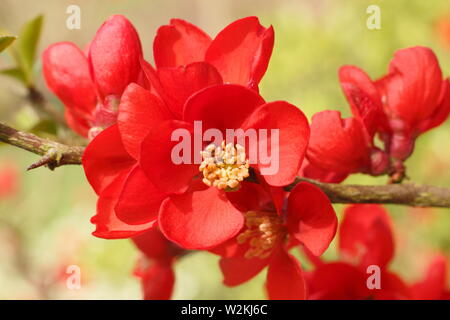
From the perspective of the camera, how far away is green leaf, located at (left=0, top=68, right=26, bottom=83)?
0.94 metres

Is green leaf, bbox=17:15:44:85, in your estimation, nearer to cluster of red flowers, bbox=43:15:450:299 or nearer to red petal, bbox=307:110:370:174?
cluster of red flowers, bbox=43:15:450:299

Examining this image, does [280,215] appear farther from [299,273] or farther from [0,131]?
[0,131]

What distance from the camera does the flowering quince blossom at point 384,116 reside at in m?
0.68

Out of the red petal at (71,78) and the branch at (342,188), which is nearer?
the branch at (342,188)

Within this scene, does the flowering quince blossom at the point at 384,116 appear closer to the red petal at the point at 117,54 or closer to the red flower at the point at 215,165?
the red flower at the point at 215,165

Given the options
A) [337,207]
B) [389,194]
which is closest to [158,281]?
[389,194]

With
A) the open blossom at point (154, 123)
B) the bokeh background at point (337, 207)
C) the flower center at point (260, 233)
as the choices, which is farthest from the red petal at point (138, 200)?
the bokeh background at point (337, 207)

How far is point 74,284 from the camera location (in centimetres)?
78

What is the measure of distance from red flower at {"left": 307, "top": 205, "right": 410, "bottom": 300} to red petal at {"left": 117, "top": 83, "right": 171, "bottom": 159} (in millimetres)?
376

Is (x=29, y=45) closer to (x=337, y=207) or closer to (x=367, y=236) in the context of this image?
(x=367, y=236)

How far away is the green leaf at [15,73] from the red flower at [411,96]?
0.63m

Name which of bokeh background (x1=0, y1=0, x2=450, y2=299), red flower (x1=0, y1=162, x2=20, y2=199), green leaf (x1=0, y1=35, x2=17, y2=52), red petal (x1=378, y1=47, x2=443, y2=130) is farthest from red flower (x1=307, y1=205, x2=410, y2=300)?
red flower (x1=0, y1=162, x2=20, y2=199)

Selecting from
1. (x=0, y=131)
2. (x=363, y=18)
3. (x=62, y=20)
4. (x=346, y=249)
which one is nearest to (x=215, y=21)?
(x=62, y=20)
